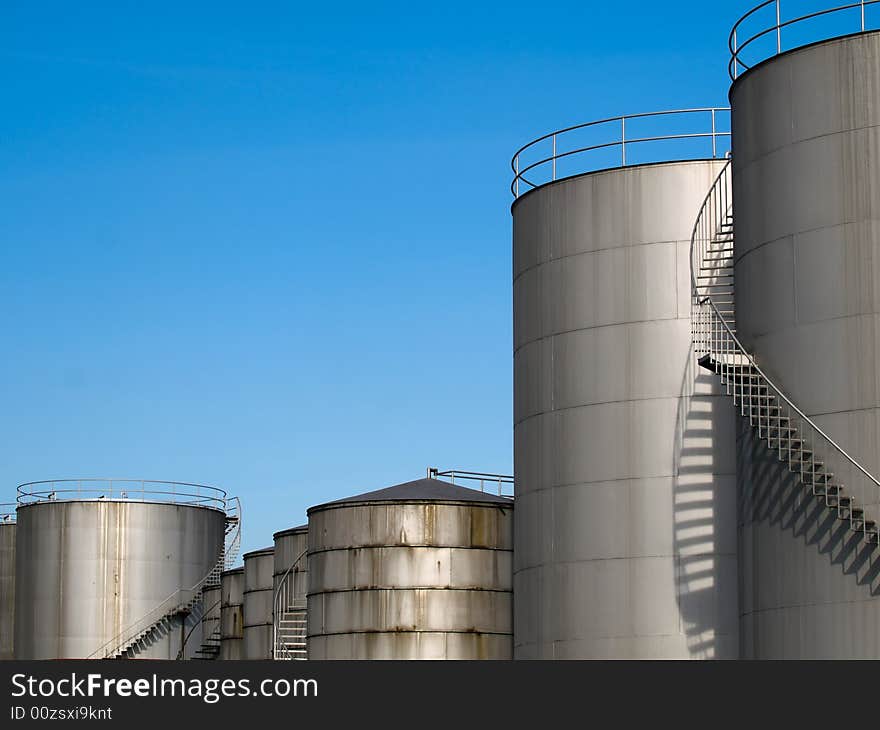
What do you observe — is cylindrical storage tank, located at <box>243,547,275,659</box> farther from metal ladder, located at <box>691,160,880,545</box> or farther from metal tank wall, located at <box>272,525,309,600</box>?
metal ladder, located at <box>691,160,880,545</box>

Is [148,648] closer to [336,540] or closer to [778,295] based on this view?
[336,540]

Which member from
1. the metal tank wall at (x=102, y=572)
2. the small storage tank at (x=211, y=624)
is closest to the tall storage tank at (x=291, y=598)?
the small storage tank at (x=211, y=624)

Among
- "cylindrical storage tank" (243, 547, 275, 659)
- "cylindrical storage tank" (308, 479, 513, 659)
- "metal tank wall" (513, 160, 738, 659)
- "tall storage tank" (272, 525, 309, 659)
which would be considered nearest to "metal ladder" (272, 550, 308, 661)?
"tall storage tank" (272, 525, 309, 659)

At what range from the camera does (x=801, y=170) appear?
26234 millimetres

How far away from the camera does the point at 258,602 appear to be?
48.7m

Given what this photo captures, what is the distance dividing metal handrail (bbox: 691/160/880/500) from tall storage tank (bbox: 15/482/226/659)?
2848 cm

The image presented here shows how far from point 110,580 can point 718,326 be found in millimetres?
31179

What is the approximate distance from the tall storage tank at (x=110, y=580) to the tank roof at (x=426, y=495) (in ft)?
51.8

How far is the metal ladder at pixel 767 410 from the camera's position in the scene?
2477 cm

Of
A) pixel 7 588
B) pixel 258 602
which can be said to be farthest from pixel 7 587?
pixel 258 602

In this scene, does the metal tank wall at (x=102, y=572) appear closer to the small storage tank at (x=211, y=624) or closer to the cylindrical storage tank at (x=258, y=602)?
the small storage tank at (x=211, y=624)

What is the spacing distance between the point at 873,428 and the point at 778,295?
9.40ft

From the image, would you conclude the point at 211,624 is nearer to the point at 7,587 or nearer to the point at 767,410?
the point at 7,587
